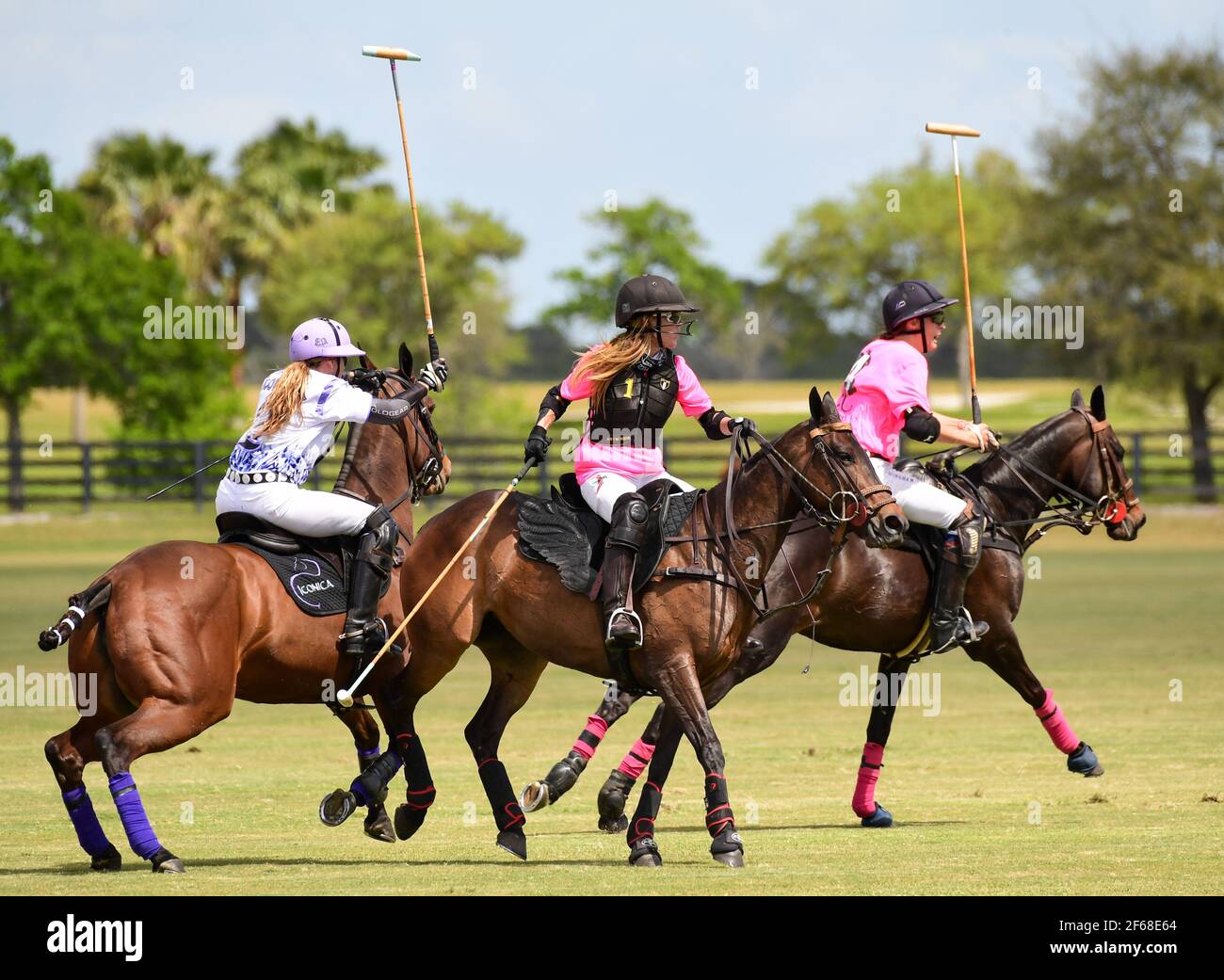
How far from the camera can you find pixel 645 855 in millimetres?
8945

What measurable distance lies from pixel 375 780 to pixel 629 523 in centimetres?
173

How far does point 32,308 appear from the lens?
4775 cm

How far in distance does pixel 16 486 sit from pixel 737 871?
3510cm

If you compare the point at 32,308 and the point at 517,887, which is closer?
the point at 517,887

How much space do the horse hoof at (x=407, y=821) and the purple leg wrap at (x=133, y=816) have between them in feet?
4.56

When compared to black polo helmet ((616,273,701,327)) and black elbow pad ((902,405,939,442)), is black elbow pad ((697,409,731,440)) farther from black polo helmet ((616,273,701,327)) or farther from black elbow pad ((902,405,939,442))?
black elbow pad ((902,405,939,442))

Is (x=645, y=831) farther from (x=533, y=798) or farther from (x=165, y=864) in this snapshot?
(x=165, y=864)

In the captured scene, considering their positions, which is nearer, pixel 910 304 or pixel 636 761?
pixel 636 761

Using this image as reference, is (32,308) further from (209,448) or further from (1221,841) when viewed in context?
(1221,841)

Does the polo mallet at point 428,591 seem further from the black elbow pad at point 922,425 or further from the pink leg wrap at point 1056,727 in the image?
the pink leg wrap at point 1056,727

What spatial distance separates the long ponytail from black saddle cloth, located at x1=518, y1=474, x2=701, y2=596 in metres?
1.21
